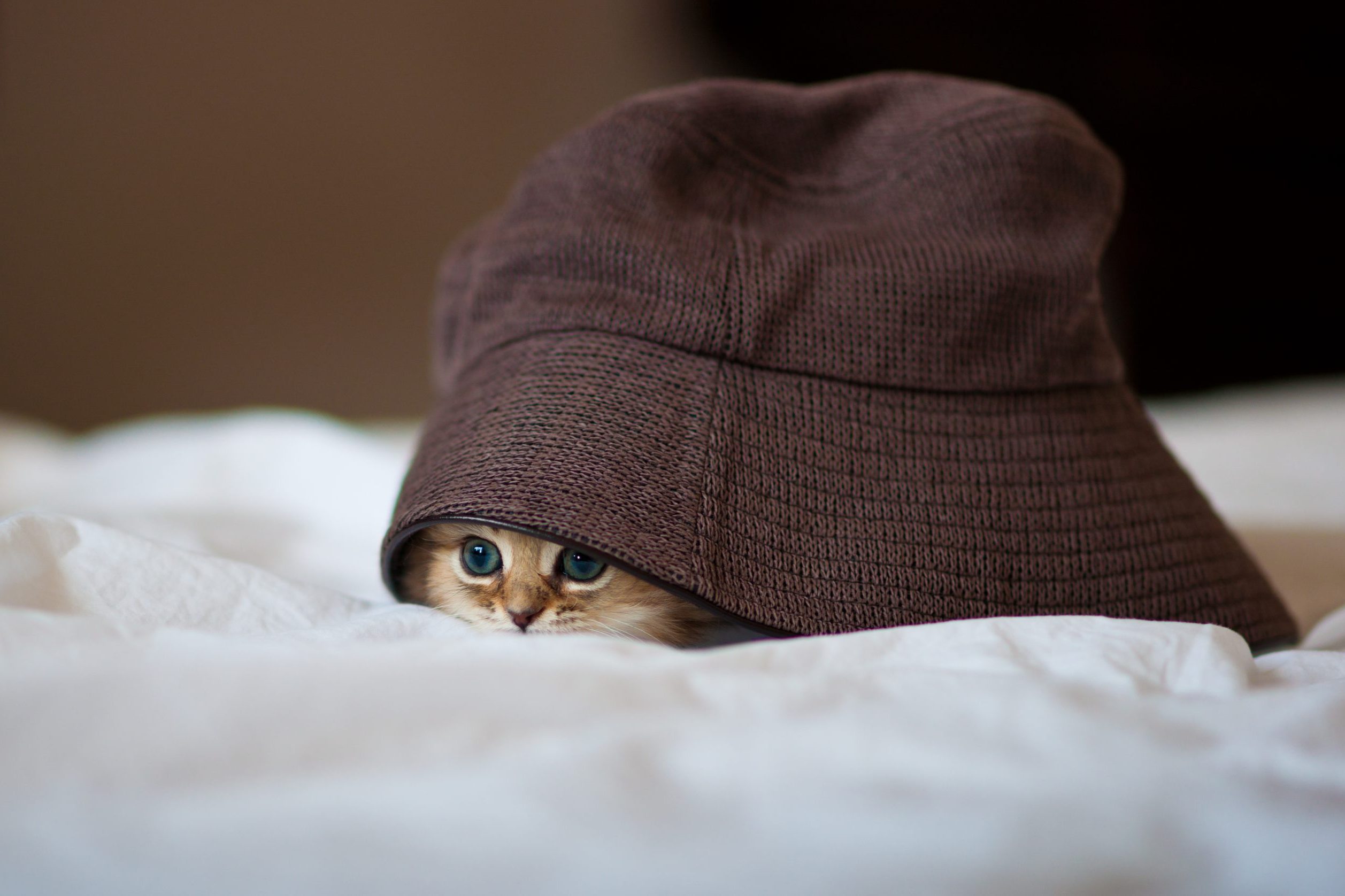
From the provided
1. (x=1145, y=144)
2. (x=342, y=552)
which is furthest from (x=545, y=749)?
(x=1145, y=144)

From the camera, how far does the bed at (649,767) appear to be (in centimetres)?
44

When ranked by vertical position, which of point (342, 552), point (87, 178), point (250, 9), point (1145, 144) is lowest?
point (342, 552)

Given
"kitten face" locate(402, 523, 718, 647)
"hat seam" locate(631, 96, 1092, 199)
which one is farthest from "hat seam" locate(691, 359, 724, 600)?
"hat seam" locate(631, 96, 1092, 199)

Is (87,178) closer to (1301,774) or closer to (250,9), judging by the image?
(250,9)

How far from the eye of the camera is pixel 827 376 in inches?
30.6

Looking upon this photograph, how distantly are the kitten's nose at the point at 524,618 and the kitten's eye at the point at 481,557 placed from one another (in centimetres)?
5

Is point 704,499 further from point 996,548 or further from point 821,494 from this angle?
point 996,548

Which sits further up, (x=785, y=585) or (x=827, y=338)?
(x=827, y=338)

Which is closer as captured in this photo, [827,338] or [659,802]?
[659,802]

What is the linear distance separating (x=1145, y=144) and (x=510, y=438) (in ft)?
7.77

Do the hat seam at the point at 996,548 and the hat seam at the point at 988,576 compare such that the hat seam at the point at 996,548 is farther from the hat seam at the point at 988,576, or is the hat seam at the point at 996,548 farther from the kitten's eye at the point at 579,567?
the kitten's eye at the point at 579,567

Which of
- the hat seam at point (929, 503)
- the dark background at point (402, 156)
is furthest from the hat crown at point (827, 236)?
the dark background at point (402, 156)

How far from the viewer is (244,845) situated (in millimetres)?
431

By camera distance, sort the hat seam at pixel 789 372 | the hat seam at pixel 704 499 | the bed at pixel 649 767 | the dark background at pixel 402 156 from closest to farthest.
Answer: the bed at pixel 649 767 → the hat seam at pixel 704 499 → the hat seam at pixel 789 372 → the dark background at pixel 402 156
